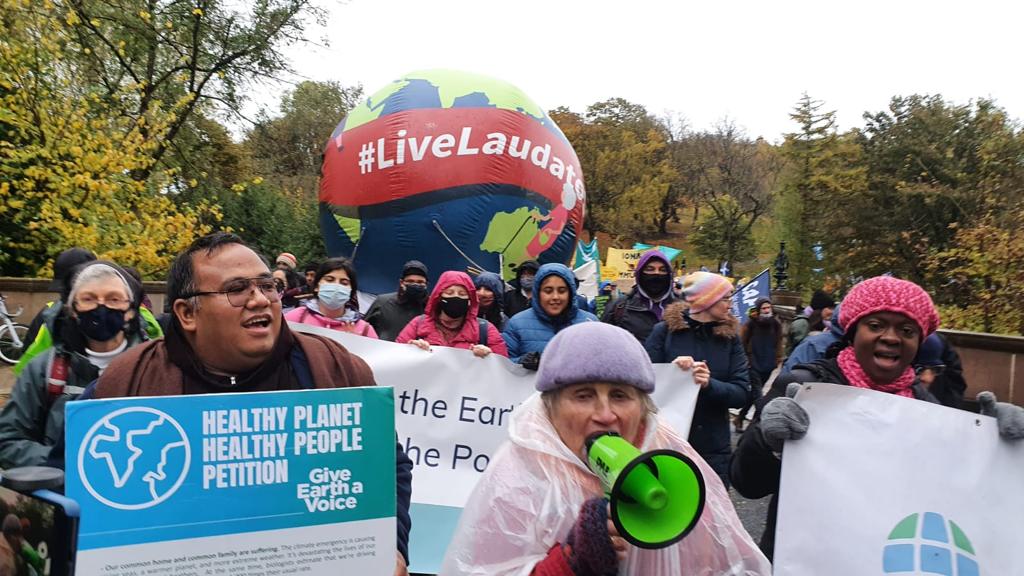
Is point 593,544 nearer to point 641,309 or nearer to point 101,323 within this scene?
point 101,323

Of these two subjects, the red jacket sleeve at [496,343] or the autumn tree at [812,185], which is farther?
the autumn tree at [812,185]

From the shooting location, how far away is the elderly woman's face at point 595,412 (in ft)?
6.56

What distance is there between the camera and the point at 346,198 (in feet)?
34.5

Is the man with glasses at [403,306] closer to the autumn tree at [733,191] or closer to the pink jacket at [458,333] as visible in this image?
the pink jacket at [458,333]

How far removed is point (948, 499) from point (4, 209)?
34.8 feet

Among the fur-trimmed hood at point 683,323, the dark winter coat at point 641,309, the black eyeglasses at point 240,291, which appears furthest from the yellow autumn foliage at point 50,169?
the black eyeglasses at point 240,291

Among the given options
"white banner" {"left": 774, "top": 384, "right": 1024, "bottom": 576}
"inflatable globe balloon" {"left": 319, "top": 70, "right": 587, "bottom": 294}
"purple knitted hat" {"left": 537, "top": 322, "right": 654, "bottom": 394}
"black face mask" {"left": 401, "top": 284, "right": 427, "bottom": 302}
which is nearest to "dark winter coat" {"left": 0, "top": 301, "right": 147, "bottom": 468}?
"purple knitted hat" {"left": 537, "top": 322, "right": 654, "bottom": 394}

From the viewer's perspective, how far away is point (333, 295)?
16.6ft

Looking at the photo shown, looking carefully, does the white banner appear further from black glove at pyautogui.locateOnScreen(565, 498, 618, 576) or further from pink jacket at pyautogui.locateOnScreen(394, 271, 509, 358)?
pink jacket at pyautogui.locateOnScreen(394, 271, 509, 358)

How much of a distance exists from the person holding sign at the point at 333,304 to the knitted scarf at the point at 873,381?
3062 mm

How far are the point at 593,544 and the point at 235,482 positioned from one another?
80 cm

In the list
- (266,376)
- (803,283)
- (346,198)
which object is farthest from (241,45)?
(803,283)

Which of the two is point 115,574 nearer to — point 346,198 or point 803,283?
point 346,198

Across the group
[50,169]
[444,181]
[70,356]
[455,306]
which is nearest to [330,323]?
[455,306]
